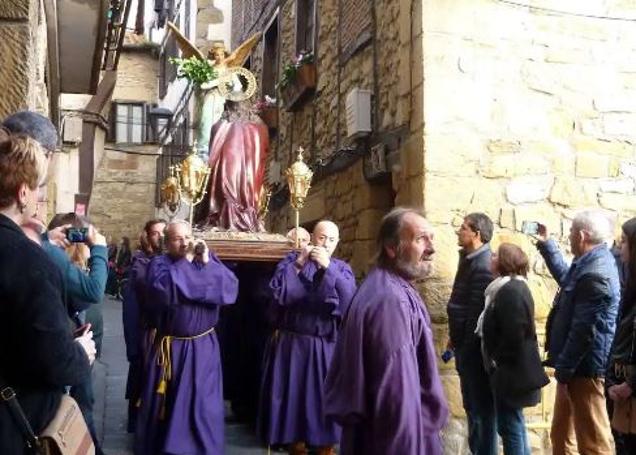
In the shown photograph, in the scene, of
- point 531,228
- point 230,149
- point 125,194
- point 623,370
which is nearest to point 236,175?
point 230,149

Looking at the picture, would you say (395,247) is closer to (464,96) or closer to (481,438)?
(481,438)

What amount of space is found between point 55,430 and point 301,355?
3.38 meters

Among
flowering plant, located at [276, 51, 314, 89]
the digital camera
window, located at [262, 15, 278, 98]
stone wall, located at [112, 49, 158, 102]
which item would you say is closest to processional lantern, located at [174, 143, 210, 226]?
the digital camera

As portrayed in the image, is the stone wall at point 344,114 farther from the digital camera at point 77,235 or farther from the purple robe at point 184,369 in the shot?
the digital camera at point 77,235

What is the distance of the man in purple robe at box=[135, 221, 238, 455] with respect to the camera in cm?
491

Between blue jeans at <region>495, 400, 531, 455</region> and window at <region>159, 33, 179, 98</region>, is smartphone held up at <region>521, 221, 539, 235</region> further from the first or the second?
window at <region>159, 33, 179, 98</region>

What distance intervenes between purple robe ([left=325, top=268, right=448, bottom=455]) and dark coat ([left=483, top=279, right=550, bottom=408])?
1.63 metres

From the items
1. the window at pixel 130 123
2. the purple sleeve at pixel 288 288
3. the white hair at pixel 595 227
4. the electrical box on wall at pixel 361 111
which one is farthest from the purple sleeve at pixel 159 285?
the window at pixel 130 123

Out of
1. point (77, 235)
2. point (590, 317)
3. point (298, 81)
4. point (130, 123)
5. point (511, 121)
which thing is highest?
point (130, 123)

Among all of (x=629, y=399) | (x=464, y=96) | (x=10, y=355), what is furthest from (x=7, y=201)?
(x=464, y=96)

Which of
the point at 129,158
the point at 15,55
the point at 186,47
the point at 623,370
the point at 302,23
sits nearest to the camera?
the point at 623,370

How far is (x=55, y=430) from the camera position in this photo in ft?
6.60

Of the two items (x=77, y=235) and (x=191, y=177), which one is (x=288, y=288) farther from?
(x=77, y=235)

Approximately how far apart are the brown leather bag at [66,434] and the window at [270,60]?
10405mm
